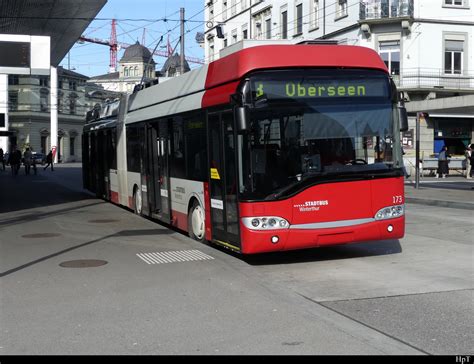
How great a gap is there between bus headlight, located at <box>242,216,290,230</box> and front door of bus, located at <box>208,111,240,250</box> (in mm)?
340

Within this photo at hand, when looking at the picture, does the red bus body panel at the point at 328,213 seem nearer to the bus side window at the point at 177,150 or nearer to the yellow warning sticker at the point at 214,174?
the yellow warning sticker at the point at 214,174

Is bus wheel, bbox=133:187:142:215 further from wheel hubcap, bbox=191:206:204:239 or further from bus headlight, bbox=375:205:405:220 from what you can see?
bus headlight, bbox=375:205:405:220

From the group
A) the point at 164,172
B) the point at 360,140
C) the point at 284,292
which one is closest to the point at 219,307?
the point at 284,292

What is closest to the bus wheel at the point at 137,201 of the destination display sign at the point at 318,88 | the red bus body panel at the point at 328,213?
the red bus body panel at the point at 328,213

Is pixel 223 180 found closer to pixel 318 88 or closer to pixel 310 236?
pixel 310 236

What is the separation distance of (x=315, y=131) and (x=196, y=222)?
3.21 metres

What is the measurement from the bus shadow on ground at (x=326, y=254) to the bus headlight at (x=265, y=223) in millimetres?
1024

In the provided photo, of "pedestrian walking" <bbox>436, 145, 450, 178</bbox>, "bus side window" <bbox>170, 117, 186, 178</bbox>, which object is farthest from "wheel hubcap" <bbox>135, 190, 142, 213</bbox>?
"pedestrian walking" <bbox>436, 145, 450, 178</bbox>

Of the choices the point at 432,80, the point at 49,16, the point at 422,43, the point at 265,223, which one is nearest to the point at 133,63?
the point at 422,43

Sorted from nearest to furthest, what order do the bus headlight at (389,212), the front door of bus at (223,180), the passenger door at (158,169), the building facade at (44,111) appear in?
1. the front door of bus at (223,180)
2. the bus headlight at (389,212)
3. the passenger door at (158,169)
4. the building facade at (44,111)

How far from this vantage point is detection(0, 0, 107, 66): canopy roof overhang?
2422cm

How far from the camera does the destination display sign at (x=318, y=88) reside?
8.14 metres

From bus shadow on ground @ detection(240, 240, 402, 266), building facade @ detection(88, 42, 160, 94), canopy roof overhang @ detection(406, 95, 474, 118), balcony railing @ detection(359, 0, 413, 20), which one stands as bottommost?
bus shadow on ground @ detection(240, 240, 402, 266)

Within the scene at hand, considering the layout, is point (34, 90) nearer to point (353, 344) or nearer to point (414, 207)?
point (414, 207)
